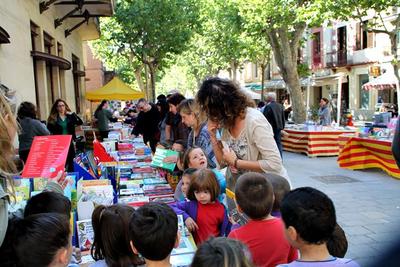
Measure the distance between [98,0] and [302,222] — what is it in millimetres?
11281

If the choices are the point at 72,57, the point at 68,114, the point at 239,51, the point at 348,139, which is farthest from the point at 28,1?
the point at 239,51

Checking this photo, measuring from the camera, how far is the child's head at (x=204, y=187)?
3064 mm

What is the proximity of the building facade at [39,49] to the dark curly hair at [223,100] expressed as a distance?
15.5ft

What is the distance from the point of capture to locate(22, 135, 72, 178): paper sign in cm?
318

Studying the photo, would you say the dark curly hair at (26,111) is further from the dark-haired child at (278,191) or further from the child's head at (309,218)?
the child's head at (309,218)

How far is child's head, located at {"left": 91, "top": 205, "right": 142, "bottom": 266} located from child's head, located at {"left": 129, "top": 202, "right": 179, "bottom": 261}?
0.19m

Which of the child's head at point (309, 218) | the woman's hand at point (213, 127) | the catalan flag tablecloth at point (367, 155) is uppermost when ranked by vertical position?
the woman's hand at point (213, 127)

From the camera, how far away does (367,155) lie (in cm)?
966

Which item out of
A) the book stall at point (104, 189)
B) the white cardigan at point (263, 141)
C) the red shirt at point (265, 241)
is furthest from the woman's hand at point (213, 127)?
the red shirt at point (265, 241)

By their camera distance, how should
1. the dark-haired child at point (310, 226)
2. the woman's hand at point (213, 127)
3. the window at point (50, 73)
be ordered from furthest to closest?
the window at point (50, 73), the woman's hand at point (213, 127), the dark-haired child at point (310, 226)

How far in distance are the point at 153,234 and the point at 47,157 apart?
1.60 m

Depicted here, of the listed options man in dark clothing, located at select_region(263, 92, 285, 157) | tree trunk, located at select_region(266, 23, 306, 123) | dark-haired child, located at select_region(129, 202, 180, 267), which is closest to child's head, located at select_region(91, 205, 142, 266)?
dark-haired child, located at select_region(129, 202, 180, 267)

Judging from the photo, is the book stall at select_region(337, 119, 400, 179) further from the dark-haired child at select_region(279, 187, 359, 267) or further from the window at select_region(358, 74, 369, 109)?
the window at select_region(358, 74, 369, 109)

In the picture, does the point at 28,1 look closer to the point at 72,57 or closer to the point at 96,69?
the point at 72,57
